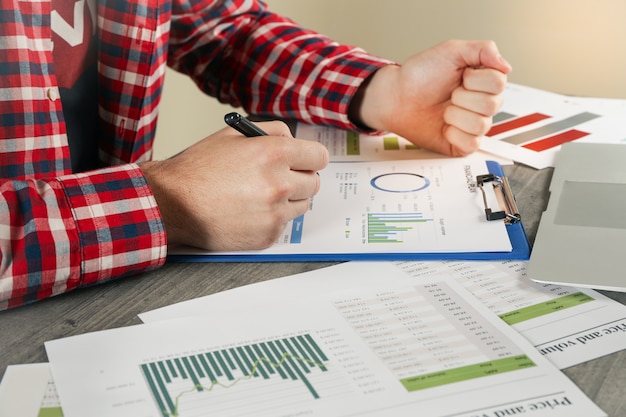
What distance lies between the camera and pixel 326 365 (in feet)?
2.04

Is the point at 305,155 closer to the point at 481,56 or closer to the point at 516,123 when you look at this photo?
the point at 481,56

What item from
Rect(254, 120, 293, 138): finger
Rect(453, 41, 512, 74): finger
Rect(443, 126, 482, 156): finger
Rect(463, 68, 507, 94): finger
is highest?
Rect(453, 41, 512, 74): finger

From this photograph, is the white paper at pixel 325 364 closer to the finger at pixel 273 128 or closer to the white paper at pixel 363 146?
the finger at pixel 273 128

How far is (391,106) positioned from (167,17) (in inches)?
14.3

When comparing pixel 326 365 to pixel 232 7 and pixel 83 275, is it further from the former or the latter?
pixel 232 7

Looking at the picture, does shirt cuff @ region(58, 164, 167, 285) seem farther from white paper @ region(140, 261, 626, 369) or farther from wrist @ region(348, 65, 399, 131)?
wrist @ region(348, 65, 399, 131)

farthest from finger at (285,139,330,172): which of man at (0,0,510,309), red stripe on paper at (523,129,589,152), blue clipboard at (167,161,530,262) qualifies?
red stripe on paper at (523,129,589,152)

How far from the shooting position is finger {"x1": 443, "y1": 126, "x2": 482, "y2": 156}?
110cm

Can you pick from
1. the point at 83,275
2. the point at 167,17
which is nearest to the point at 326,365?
the point at 83,275

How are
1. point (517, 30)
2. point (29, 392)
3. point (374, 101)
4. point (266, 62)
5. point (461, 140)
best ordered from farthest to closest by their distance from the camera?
point (517, 30)
point (266, 62)
point (374, 101)
point (461, 140)
point (29, 392)

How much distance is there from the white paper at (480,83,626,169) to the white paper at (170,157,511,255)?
0.29 feet

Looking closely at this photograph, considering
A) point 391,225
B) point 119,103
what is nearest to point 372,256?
point 391,225

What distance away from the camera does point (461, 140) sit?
1099 millimetres

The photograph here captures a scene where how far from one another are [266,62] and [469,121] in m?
0.39
